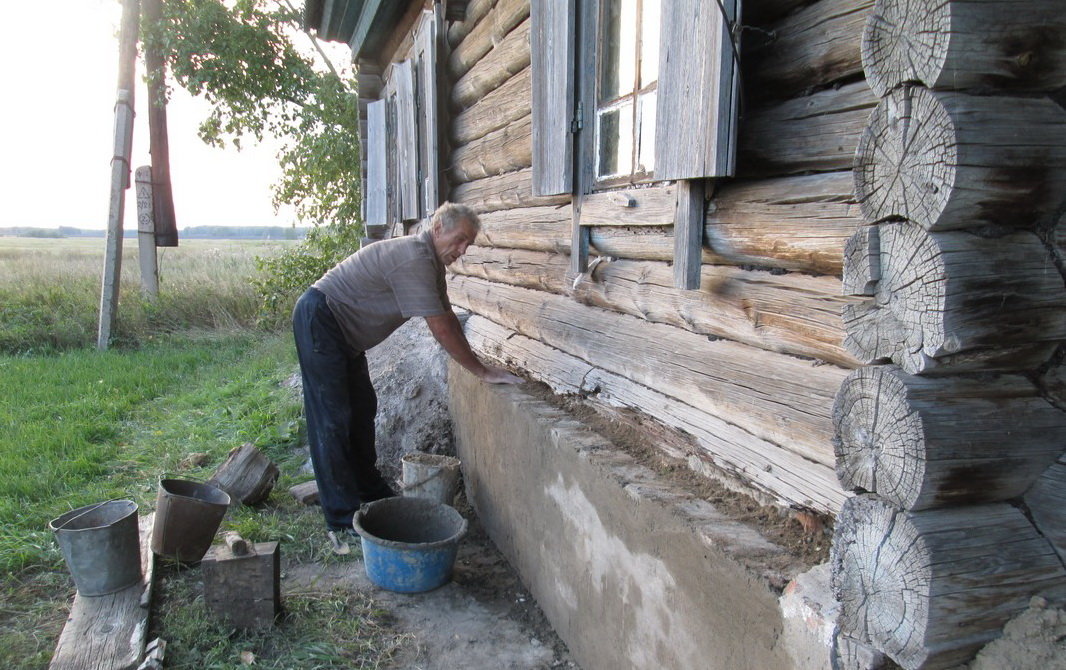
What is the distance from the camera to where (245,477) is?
4.56 meters

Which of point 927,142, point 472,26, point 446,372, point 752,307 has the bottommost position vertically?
point 446,372

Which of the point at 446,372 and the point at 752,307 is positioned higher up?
the point at 752,307

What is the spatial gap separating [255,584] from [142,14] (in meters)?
10.4

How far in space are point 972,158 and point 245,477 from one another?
14.2 ft

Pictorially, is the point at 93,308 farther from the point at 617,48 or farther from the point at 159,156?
the point at 617,48

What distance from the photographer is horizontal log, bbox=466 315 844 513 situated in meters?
2.00

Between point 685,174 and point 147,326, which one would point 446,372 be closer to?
point 685,174

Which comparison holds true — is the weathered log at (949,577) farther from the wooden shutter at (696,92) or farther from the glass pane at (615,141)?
the glass pane at (615,141)

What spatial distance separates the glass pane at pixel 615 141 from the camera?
2.89 metres

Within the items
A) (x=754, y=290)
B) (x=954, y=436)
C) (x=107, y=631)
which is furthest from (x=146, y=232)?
(x=954, y=436)

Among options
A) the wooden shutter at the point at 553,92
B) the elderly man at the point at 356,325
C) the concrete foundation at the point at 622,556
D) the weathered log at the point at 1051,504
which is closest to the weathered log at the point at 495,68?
the wooden shutter at the point at 553,92

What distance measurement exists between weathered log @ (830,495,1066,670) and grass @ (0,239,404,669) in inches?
90.6

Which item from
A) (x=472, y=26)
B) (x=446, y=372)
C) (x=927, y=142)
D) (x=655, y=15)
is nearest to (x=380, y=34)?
(x=472, y=26)

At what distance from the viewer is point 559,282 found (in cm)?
367
